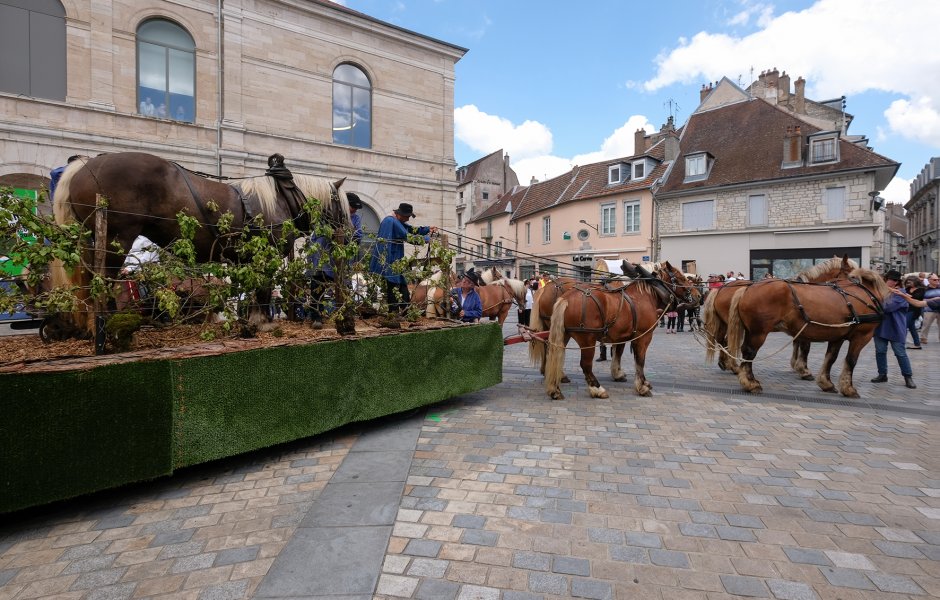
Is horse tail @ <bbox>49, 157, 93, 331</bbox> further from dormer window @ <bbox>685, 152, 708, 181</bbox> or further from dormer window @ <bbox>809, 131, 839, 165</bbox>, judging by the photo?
dormer window @ <bbox>809, 131, 839, 165</bbox>

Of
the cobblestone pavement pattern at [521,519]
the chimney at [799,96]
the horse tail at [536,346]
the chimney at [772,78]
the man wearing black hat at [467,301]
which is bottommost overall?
the cobblestone pavement pattern at [521,519]

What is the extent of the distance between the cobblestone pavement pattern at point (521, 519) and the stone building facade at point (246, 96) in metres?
10.6

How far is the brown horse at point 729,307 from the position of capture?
7105mm

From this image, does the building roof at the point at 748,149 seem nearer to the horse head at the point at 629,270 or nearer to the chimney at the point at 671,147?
the chimney at the point at 671,147

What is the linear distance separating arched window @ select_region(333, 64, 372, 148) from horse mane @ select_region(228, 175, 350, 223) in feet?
38.0

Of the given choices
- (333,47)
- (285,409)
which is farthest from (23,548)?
(333,47)

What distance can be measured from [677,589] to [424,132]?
16.8 m

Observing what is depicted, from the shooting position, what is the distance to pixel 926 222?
117 ft

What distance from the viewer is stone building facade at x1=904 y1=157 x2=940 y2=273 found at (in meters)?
32.6

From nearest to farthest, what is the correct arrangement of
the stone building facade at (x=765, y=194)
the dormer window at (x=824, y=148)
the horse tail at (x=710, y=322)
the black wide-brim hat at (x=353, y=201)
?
the black wide-brim hat at (x=353, y=201) → the horse tail at (x=710, y=322) → the stone building facade at (x=765, y=194) → the dormer window at (x=824, y=148)

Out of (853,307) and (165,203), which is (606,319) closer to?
(853,307)

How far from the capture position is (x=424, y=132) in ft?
55.3

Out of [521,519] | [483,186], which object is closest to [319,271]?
[521,519]

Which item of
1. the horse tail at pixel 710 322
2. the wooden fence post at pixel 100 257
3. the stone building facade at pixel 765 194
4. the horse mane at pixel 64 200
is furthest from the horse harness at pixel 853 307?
the stone building facade at pixel 765 194
